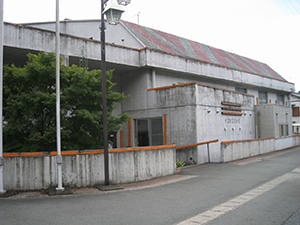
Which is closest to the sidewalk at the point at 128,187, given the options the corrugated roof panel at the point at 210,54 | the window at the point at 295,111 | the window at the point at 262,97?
the corrugated roof panel at the point at 210,54

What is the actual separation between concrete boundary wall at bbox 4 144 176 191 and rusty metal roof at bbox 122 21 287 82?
39.2 feet

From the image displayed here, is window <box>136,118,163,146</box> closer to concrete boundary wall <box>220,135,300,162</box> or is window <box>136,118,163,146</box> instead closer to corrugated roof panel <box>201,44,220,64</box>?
concrete boundary wall <box>220,135,300,162</box>

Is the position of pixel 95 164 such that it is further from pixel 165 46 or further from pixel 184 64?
pixel 165 46

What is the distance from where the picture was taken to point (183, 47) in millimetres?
29203

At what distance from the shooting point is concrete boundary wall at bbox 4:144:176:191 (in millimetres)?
9734

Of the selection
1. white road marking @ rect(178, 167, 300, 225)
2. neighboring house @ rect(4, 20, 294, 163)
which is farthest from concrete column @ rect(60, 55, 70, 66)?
white road marking @ rect(178, 167, 300, 225)

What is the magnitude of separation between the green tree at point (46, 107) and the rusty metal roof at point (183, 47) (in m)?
11.0

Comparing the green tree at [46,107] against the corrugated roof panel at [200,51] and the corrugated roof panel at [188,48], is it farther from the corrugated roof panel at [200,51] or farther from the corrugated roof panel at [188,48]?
the corrugated roof panel at [200,51]

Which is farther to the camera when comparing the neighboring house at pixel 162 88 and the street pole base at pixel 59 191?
the neighboring house at pixel 162 88

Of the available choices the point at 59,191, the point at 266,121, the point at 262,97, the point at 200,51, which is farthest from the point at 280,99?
the point at 59,191

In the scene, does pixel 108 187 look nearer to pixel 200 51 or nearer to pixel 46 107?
pixel 46 107

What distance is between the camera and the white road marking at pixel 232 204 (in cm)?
644

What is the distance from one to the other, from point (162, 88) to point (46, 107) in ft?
30.7

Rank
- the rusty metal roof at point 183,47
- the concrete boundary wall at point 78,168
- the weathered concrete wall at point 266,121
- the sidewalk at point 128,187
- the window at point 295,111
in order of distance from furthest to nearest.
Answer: the window at point 295,111
the weathered concrete wall at point 266,121
the rusty metal roof at point 183,47
the concrete boundary wall at point 78,168
the sidewalk at point 128,187
